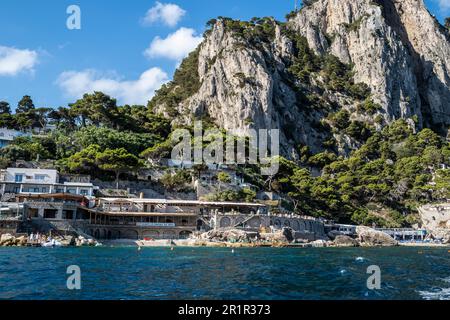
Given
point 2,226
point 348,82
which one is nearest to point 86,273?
point 2,226

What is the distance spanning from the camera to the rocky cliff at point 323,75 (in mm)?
111938

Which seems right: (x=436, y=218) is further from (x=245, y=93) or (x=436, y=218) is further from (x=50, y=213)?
(x=50, y=213)

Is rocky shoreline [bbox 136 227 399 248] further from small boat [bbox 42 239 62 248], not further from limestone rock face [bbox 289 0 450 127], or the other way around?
limestone rock face [bbox 289 0 450 127]

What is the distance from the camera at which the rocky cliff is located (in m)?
112

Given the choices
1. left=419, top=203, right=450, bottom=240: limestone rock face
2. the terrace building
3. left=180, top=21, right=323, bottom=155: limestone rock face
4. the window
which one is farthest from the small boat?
left=419, top=203, right=450, bottom=240: limestone rock face

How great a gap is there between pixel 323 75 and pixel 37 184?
98.9 metres

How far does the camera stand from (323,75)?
13488 cm

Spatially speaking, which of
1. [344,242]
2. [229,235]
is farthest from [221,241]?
[344,242]

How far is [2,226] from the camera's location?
48.9m

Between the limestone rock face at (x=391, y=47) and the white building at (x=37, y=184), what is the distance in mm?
95653

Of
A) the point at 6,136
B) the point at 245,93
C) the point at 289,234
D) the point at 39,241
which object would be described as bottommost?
the point at 39,241
